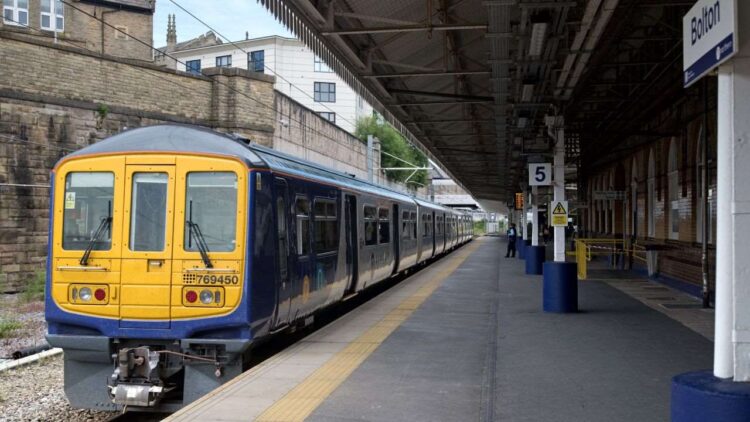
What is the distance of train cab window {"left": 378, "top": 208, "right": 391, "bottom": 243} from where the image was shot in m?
15.7

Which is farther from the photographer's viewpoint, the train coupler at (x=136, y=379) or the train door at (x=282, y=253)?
the train door at (x=282, y=253)

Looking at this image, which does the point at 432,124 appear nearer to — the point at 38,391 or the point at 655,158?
the point at 655,158

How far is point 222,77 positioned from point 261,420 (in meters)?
19.7

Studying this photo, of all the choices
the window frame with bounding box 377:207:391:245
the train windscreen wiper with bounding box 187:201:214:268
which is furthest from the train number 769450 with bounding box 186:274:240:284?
the window frame with bounding box 377:207:391:245

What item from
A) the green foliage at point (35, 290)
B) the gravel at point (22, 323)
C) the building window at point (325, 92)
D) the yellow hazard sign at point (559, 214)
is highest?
the building window at point (325, 92)

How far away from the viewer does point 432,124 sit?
71.6 ft

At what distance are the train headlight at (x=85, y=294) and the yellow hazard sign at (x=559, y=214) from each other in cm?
889

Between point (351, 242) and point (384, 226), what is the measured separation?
12.7 ft

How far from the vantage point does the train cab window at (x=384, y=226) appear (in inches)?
618

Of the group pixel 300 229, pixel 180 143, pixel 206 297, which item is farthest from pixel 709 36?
pixel 300 229

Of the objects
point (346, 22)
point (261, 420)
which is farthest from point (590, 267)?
point (261, 420)

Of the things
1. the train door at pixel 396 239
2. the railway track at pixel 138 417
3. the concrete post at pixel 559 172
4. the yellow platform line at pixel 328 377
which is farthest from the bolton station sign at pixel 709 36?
the train door at pixel 396 239

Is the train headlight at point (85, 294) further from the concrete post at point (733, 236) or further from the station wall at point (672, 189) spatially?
the station wall at point (672, 189)

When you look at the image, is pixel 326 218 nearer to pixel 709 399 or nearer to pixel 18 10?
pixel 709 399
